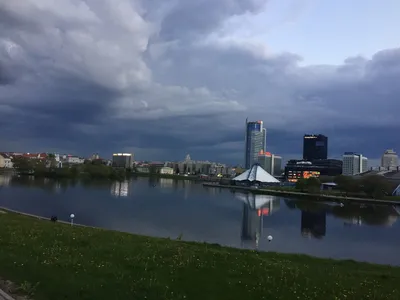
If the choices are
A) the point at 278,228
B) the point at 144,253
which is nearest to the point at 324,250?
the point at 278,228

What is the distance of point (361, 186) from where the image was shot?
90375mm

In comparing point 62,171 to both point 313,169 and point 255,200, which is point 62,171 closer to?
point 255,200

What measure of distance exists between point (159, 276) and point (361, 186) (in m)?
93.4

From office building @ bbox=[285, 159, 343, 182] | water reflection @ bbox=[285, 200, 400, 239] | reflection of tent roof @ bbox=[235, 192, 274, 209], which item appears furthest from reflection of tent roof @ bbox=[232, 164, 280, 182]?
water reflection @ bbox=[285, 200, 400, 239]

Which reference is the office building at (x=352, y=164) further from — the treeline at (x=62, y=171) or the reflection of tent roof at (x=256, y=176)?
the treeline at (x=62, y=171)

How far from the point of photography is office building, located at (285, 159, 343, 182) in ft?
536

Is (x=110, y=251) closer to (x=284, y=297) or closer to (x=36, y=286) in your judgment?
(x=36, y=286)

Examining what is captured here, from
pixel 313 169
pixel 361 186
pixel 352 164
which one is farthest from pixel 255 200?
pixel 352 164

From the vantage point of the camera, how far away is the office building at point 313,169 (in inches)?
6427

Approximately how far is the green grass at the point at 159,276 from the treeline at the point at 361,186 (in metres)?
86.1

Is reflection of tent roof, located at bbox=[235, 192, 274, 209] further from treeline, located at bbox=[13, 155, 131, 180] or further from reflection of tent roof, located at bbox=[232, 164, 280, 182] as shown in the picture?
treeline, located at bbox=[13, 155, 131, 180]

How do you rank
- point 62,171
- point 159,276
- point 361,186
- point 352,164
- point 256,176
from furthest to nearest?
point 352,164, point 256,176, point 62,171, point 361,186, point 159,276

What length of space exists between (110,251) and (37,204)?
32.0 m

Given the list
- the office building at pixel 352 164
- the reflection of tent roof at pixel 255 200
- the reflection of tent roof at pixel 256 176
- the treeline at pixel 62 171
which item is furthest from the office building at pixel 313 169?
the reflection of tent roof at pixel 255 200
